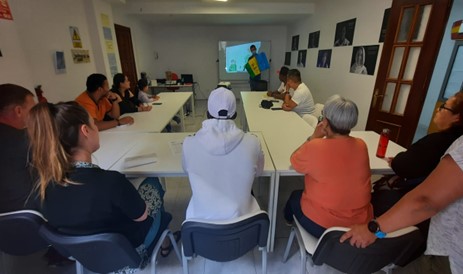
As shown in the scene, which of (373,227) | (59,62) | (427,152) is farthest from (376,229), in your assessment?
(59,62)

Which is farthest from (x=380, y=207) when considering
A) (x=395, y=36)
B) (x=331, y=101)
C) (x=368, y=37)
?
(x=368, y=37)

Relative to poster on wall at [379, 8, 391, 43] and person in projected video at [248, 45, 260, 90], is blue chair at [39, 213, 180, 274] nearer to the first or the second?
poster on wall at [379, 8, 391, 43]

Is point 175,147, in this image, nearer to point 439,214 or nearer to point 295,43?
point 439,214

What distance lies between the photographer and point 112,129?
2340mm

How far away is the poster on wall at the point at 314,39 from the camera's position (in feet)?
16.2

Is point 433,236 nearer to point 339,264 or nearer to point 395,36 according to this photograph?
point 339,264

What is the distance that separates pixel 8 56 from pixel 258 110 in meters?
2.59

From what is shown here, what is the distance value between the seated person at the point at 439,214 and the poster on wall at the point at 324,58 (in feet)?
13.6

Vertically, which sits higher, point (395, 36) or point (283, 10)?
point (283, 10)

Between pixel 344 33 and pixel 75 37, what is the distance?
431 cm

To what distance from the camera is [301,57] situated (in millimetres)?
5949

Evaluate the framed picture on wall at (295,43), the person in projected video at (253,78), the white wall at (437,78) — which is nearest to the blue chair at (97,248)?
the white wall at (437,78)

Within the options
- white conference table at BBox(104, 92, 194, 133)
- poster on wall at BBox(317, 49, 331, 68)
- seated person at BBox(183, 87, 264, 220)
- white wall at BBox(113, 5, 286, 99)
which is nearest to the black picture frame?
poster on wall at BBox(317, 49, 331, 68)

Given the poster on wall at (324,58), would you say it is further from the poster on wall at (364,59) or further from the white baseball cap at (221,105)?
the white baseball cap at (221,105)
